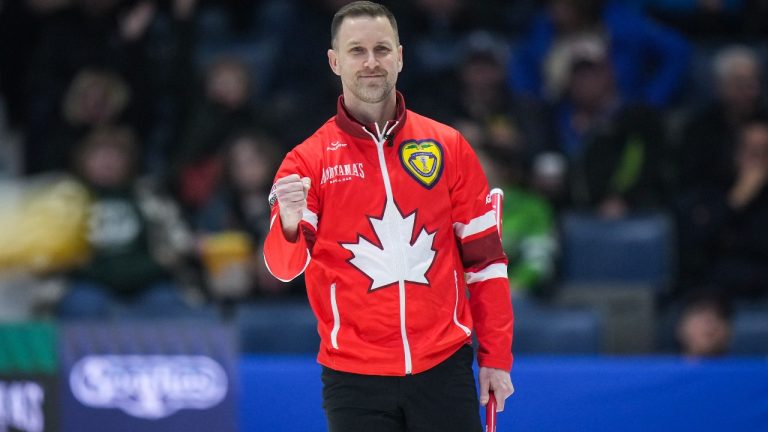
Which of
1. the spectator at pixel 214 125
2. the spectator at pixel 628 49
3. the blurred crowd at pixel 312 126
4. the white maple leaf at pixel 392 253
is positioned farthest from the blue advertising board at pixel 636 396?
the spectator at pixel 628 49

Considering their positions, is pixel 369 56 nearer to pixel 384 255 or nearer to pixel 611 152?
pixel 384 255

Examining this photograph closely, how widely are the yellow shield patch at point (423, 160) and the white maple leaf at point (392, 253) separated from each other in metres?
0.11

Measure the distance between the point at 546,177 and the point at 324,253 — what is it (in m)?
4.14

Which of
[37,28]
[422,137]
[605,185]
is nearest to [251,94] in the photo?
[37,28]

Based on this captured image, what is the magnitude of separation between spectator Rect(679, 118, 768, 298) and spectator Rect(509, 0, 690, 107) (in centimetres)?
95

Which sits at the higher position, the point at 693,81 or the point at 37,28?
the point at 37,28

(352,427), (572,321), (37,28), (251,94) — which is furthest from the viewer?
(37,28)

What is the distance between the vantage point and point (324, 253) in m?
3.51

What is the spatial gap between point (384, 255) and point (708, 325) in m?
3.16

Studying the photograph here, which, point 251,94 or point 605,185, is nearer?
point 605,185

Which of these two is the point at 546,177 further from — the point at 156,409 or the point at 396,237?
the point at 396,237

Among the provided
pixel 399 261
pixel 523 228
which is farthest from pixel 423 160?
pixel 523 228

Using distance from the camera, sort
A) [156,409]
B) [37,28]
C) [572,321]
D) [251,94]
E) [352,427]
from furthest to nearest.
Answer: [37,28] < [251,94] < [572,321] < [156,409] < [352,427]

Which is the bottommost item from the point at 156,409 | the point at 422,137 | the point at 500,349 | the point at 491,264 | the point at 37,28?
the point at 156,409
